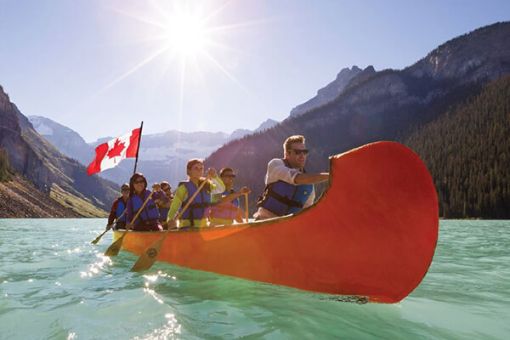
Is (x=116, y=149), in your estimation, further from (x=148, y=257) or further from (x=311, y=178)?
(x=311, y=178)

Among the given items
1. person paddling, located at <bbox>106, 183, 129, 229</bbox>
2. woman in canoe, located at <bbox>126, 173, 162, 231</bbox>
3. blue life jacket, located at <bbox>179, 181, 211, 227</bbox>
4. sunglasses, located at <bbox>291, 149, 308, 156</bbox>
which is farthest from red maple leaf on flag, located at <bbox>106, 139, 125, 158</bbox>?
sunglasses, located at <bbox>291, 149, 308, 156</bbox>

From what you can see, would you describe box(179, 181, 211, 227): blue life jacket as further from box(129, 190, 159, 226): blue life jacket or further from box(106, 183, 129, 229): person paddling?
box(106, 183, 129, 229): person paddling

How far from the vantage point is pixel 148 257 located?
30.3ft

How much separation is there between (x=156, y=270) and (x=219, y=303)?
4.05 metres

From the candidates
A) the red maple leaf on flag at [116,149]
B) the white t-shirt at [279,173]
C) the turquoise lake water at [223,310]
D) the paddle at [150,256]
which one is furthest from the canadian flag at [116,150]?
the white t-shirt at [279,173]

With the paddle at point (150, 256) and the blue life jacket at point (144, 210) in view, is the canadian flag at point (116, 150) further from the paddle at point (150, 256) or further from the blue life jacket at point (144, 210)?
the paddle at point (150, 256)

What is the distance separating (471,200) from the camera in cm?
9712

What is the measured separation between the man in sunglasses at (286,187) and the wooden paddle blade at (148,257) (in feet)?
9.99

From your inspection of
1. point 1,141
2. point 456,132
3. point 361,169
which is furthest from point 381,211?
point 1,141

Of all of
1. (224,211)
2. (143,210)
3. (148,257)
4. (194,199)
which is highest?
(194,199)

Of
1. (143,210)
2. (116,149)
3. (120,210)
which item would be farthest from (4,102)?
(143,210)

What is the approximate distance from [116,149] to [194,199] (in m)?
7.39

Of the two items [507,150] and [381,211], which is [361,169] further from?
[507,150]

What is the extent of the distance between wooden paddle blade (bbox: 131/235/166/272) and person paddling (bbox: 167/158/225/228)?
76 cm
